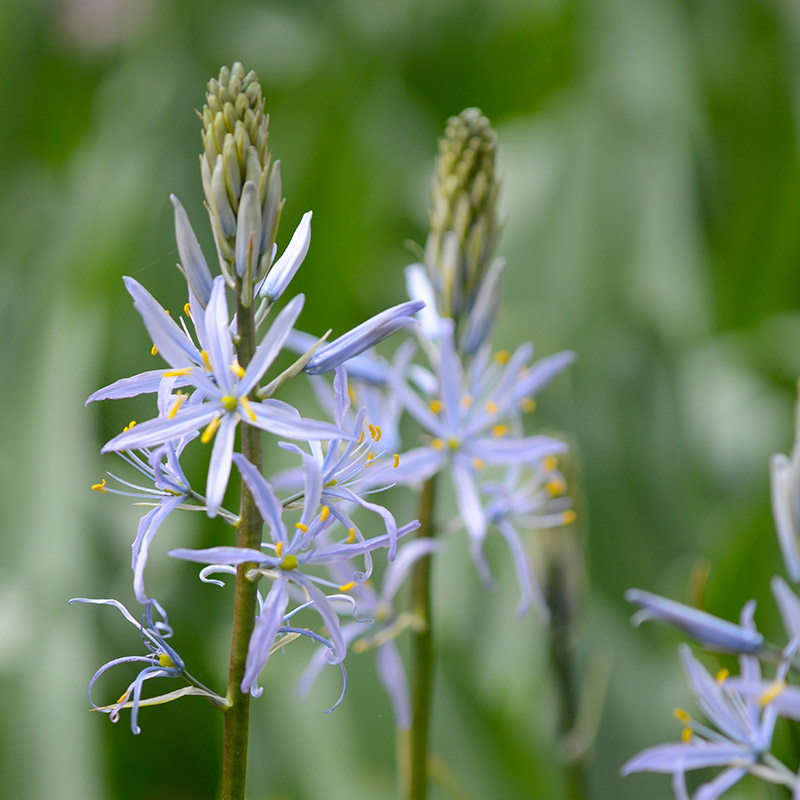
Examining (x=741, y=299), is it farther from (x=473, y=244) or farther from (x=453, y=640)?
(x=473, y=244)

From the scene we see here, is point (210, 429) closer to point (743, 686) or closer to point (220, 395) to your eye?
point (220, 395)

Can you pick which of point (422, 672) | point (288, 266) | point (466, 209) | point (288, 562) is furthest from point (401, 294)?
point (288, 562)

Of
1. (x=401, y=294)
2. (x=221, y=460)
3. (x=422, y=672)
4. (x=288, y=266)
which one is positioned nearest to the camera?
(x=221, y=460)

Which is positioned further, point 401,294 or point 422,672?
point 401,294

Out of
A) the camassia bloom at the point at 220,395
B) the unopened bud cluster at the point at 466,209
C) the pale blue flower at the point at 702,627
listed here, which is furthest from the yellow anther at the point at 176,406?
the unopened bud cluster at the point at 466,209

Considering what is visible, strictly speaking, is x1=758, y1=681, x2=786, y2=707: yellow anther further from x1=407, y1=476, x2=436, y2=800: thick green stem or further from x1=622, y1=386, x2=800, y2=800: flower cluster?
x1=407, y1=476, x2=436, y2=800: thick green stem

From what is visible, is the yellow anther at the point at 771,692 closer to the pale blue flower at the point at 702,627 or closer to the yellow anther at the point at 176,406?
the pale blue flower at the point at 702,627

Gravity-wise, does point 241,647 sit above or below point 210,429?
below

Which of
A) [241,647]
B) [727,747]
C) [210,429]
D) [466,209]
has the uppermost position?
[466,209]
